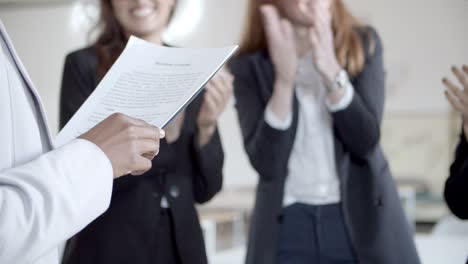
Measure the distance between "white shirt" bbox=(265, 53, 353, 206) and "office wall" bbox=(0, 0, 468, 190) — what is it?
11.7ft

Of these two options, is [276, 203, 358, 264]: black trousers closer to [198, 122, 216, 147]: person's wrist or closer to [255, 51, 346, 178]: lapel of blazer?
[255, 51, 346, 178]: lapel of blazer

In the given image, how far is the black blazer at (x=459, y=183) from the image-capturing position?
120cm

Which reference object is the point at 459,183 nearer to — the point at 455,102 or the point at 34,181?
the point at 455,102

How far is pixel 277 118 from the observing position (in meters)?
1.41

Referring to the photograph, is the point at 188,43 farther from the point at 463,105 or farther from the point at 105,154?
the point at 105,154

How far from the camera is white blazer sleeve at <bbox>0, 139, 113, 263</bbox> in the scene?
61 centimetres

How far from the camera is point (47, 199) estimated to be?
2.05 ft

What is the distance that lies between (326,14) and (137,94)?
71 centimetres

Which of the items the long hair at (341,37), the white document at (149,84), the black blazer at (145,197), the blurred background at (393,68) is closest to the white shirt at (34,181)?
the white document at (149,84)

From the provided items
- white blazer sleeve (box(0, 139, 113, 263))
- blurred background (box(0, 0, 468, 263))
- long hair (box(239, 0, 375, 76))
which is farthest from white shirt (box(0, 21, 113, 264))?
blurred background (box(0, 0, 468, 263))

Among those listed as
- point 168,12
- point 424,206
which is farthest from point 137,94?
point 424,206

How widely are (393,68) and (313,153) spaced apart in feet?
12.9

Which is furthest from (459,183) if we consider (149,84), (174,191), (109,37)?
(109,37)

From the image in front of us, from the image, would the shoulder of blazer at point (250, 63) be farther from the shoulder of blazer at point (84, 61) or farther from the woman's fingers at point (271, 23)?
the shoulder of blazer at point (84, 61)
